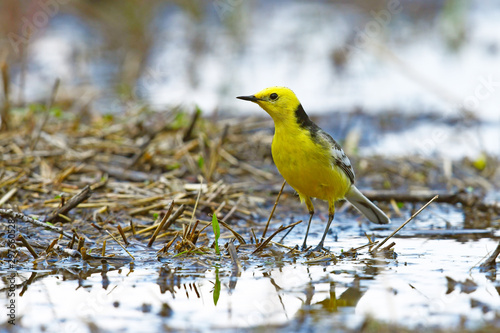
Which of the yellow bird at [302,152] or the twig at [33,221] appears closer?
the twig at [33,221]

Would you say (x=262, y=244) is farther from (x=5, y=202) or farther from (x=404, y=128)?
(x=404, y=128)

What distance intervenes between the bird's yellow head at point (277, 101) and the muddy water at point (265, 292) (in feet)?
4.06

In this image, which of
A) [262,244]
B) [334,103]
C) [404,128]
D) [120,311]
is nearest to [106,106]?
[334,103]

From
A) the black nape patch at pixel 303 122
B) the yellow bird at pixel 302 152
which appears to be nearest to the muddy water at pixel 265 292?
the yellow bird at pixel 302 152

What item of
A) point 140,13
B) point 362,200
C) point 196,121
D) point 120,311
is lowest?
point 120,311

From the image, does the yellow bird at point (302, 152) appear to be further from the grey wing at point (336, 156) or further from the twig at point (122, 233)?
the twig at point (122, 233)

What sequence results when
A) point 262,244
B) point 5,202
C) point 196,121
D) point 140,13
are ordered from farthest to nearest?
1. point 140,13
2. point 196,121
3. point 5,202
4. point 262,244

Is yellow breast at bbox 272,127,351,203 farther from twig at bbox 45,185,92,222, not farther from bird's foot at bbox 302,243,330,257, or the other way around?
twig at bbox 45,185,92,222

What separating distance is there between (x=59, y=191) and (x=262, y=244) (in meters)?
Result: 2.57

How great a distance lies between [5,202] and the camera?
6.71 metres

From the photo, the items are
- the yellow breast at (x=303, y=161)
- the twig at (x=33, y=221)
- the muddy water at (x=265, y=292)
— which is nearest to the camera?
the muddy water at (x=265, y=292)

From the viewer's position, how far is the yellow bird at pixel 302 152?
6.05m

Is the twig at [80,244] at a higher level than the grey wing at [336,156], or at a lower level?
lower

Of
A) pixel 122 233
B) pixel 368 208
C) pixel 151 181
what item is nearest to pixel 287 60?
pixel 151 181
